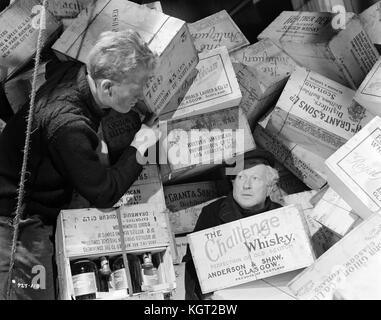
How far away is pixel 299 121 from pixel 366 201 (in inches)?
25.7

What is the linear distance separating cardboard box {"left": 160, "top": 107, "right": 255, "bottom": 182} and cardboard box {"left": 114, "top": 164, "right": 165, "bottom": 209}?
6 cm

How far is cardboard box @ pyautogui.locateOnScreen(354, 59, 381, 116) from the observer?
3057 millimetres

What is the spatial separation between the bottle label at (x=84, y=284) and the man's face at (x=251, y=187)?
87cm

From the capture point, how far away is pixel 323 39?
3207 millimetres

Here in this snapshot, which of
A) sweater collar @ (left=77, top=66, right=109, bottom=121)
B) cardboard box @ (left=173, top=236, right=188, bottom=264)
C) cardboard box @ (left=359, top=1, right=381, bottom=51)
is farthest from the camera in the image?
cardboard box @ (left=359, top=1, right=381, bottom=51)

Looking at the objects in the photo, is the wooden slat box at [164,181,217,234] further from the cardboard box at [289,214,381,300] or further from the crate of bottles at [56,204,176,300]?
the cardboard box at [289,214,381,300]

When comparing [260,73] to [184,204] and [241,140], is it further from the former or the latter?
[184,204]

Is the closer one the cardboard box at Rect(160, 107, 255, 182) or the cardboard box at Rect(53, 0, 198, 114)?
the cardboard box at Rect(53, 0, 198, 114)

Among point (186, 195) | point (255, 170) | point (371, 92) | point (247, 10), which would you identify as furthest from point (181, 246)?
point (247, 10)

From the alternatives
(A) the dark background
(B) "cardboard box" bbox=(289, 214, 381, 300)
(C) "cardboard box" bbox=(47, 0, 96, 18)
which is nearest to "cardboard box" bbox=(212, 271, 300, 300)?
(B) "cardboard box" bbox=(289, 214, 381, 300)

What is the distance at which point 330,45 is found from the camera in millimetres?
3178

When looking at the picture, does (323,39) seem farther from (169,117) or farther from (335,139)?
(169,117)

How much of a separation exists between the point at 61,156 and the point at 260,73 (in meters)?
1.20

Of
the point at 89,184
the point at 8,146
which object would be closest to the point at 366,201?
the point at 89,184
